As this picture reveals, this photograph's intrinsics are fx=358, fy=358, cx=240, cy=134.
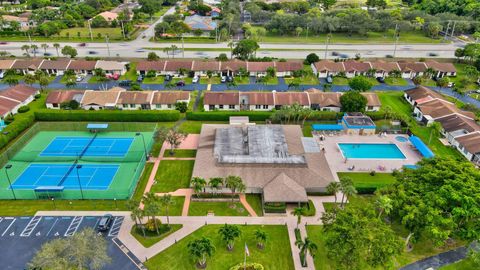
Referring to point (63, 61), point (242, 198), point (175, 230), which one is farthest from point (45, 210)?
point (63, 61)

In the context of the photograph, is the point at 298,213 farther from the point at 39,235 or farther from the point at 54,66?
the point at 54,66

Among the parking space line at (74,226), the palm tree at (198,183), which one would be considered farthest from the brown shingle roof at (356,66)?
the parking space line at (74,226)

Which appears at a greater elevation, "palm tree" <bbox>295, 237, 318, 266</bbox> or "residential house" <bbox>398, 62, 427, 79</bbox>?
"residential house" <bbox>398, 62, 427, 79</bbox>

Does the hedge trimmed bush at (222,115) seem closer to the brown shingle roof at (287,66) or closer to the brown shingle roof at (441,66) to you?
the brown shingle roof at (287,66)

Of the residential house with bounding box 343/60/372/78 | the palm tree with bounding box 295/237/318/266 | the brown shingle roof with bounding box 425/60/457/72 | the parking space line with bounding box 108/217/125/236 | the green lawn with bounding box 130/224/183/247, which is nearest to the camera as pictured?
the palm tree with bounding box 295/237/318/266

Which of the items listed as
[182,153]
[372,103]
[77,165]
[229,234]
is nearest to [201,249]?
[229,234]

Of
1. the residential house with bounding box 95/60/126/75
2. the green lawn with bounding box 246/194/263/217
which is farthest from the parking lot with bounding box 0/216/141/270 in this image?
the residential house with bounding box 95/60/126/75

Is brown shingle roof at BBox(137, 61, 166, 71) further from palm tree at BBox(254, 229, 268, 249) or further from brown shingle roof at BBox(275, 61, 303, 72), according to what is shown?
palm tree at BBox(254, 229, 268, 249)
